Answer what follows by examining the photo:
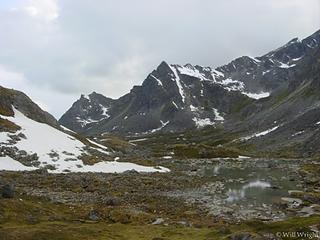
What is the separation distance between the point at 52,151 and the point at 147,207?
3812cm

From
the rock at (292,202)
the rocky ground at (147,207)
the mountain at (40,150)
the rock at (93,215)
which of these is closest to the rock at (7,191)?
the rocky ground at (147,207)

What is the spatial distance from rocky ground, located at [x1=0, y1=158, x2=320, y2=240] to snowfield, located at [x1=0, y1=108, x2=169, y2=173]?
603 cm

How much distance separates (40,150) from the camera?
3255 inches

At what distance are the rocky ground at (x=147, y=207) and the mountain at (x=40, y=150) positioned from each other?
5.92 meters

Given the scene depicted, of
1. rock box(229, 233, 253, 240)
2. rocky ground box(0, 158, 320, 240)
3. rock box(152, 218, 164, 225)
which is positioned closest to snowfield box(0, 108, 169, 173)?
rocky ground box(0, 158, 320, 240)

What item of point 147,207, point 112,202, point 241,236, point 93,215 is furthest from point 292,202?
point 241,236

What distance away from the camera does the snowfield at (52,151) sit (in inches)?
3120

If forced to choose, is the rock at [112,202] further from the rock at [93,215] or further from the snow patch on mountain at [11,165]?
the snow patch on mountain at [11,165]

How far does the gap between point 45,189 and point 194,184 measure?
970 inches

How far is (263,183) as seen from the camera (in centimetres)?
7656

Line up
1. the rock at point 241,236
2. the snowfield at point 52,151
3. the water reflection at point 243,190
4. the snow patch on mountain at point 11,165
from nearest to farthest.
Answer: the rock at point 241,236 → the water reflection at point 243,190 → the snow patch on mountain at point 11,165 → the snowfield at point 52,151

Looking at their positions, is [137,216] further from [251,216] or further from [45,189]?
[45,189]

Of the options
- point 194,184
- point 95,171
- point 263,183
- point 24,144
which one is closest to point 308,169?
point 263,183

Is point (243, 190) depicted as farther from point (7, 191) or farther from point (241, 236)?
point (241, 236)
